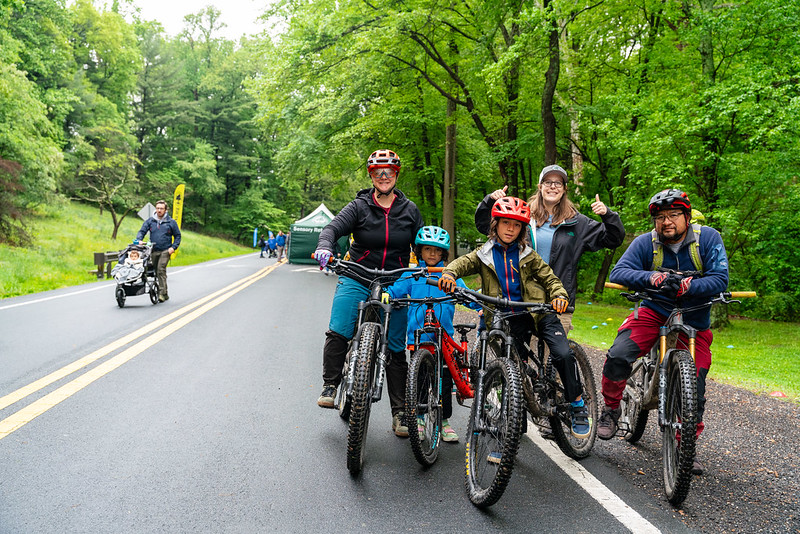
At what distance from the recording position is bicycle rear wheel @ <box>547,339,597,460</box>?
423 centimetres

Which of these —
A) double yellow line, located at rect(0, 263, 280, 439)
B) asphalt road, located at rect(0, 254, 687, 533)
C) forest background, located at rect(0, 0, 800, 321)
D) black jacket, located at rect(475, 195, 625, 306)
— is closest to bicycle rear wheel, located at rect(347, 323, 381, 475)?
asphalt road, located at rect(0, 254, 687, 533)

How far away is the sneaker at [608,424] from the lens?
14.5ft

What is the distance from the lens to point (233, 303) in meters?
13.1

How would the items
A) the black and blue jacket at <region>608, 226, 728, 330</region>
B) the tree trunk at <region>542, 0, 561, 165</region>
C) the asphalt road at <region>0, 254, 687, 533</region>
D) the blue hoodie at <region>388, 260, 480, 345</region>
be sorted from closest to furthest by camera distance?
the asphalt road at <region>0, 254, 687, 533</region>
the black and blue jacket at <region>608, 226, 728, 330</region>
the blue hoodie at <region>388, 260, 480, 345</region>
the tree trunk at <region>542, 0, 561, 165</region>

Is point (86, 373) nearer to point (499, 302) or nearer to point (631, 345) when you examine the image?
point (499, 302)

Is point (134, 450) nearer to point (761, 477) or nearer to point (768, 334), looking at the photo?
point (761, 477)

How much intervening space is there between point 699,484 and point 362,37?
1483 centimetres

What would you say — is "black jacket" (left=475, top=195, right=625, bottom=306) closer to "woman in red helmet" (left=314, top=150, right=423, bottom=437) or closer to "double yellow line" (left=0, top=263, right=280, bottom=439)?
"woman in red helmet" (left=314, top=150, right=423, bottom=437)

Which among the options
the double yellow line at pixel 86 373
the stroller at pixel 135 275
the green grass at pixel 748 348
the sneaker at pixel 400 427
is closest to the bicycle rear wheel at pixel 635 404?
the sneaker at pixel 400 427

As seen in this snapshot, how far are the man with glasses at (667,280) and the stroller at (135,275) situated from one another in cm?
996

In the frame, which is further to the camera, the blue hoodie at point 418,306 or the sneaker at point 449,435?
the blue hoodie at point 418,306

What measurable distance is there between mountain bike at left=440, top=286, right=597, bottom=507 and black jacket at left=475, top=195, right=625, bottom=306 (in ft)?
1.94

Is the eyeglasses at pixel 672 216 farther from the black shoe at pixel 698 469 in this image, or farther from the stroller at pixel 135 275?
the stroller at pixel 135 275

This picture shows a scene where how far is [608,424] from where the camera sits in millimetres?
4430
